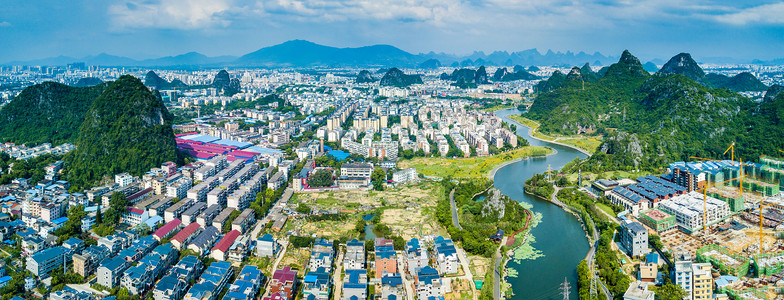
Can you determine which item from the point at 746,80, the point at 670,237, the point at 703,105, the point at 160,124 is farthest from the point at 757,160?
the point at 746,80

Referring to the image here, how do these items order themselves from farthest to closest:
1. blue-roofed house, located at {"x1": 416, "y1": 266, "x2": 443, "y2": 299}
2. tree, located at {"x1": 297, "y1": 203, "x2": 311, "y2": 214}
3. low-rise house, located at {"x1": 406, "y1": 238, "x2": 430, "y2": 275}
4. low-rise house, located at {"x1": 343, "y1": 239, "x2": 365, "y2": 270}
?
tree, located at {"x1": 297, "y1": 203, "x2": 311, "y2": 214} → low-rise house, located at {"x1": 343, "y1": 239, "x2": 365, "y2": 270} → low-rise house, located at {"x1": 406, "y1": 238, "x2": 430, "y2": 275} → blue-roofed house, located at {"x1": 416, "y1": 266, "x2": 443, "y2": 299}

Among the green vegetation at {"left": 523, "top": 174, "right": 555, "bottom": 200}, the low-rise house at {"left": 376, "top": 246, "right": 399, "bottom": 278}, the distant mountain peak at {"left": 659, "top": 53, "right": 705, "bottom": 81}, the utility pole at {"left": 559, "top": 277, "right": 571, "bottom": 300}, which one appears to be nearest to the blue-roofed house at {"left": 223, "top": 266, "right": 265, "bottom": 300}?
the low-rise house at {"left": 376, "top": 246, "right": 399, "bottom": 278}

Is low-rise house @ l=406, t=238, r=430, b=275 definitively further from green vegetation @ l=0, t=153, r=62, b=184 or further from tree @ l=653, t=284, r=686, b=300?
green vegetation @ l=0, t=153, r=62, b=184

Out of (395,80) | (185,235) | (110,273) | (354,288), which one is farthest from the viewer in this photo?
(395,80)

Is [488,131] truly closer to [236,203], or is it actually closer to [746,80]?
[236,203]

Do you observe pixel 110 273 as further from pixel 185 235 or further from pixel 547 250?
pixel 547 250

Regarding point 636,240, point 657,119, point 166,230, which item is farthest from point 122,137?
point 657,119
